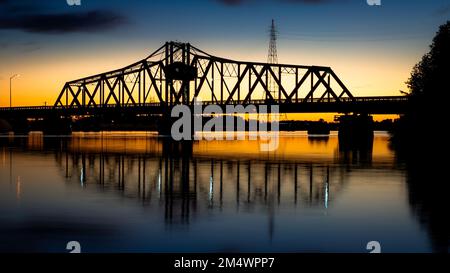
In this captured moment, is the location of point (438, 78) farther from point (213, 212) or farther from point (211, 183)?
point (213, 212)

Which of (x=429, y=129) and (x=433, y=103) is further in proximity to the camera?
(x=429, y=129)

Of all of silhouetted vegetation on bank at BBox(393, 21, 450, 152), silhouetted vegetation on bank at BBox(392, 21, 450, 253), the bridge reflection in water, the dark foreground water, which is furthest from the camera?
silhouetted vegetation on bank at BBox(393, 21, 450, 152)

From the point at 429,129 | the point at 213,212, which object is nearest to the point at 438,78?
the point at 429,129

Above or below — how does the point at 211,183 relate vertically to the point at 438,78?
below

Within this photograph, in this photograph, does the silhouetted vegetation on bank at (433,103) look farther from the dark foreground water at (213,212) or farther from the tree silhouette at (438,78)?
the dark foreground water at (213,212)

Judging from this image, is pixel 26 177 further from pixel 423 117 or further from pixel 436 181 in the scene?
pixel 423 117

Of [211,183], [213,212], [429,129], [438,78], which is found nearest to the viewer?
[213,212]

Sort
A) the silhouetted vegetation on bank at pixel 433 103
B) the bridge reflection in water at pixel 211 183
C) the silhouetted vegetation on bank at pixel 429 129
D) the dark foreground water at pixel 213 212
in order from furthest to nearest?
the silhouetted vegetation on bank at pixel 433 103
the silhouetted vegetation on bank at pixel 429 129
the bridge reflection in water at pixel 211 183
the dark foreground water at pixel 213 212

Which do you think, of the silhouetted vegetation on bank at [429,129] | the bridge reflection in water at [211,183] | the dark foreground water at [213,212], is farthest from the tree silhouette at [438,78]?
the dark foreground water at [213,212]

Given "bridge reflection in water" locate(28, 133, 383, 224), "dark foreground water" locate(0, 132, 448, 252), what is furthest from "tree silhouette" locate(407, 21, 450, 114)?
"dark foreground water" locate(0, 132, 448, 252)

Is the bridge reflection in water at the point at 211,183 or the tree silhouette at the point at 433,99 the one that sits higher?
the tree silhouette at the point at 433,99

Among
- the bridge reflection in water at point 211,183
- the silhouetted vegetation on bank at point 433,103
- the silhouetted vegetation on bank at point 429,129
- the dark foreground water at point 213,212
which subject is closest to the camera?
the dark foreground water at point 213,212

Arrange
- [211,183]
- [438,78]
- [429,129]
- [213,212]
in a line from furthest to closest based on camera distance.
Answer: [429,129]
[438,78]
[211,183]
[213,212]

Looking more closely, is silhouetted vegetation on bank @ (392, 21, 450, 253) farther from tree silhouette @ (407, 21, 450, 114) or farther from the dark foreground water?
the dark foreground water
